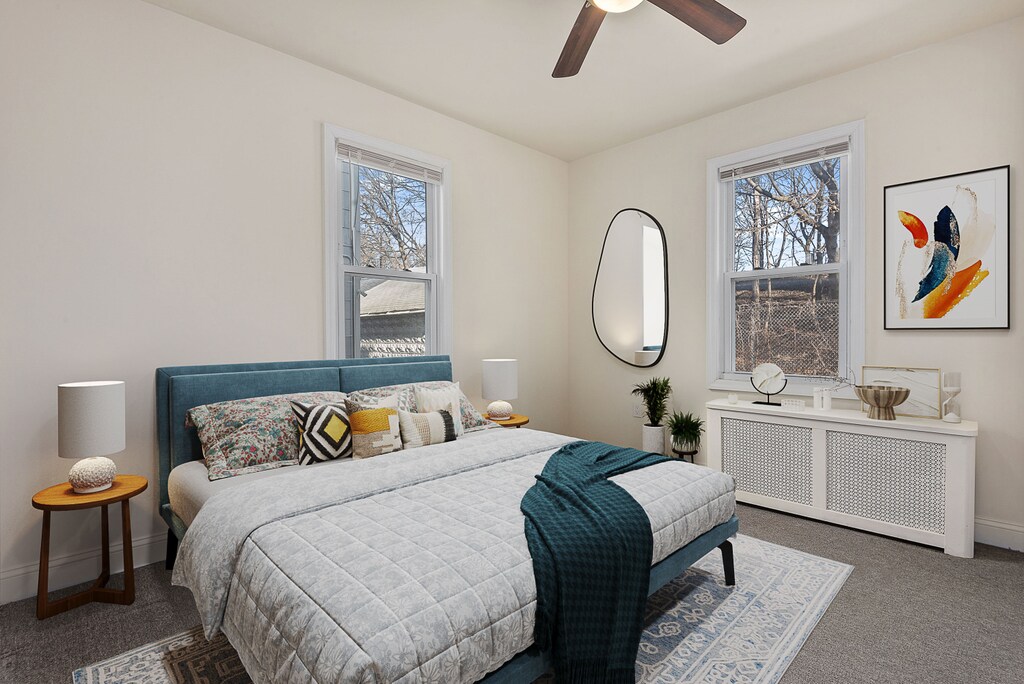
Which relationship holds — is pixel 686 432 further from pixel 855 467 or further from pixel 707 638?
pixel 707 638

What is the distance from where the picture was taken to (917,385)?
305 cm

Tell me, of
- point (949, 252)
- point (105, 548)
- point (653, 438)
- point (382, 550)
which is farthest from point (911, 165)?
point (105, 548)

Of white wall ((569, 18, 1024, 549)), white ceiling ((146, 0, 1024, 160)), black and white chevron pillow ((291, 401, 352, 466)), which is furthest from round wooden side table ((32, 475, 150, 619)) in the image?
white wall ((569, 18, 1024, 549))

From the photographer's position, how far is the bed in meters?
1.22

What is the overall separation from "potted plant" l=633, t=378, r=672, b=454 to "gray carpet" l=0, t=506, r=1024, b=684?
152 centimetres

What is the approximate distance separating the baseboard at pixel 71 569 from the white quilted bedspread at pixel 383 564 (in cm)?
107

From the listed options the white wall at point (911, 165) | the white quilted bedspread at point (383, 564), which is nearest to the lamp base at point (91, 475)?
the white quilted bedspread at point (383, 564)

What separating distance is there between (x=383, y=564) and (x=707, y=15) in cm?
251

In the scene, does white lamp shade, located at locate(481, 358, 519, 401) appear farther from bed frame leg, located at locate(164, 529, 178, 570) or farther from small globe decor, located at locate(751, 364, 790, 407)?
bed frame leg, located at locate(164, 529, 178, 570)

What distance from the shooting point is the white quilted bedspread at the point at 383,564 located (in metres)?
1.21

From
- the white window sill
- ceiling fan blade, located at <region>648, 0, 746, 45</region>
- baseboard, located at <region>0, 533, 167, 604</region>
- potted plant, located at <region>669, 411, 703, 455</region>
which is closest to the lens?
ceiling fan blade, located at <region>648, 0, 746, 45</region>

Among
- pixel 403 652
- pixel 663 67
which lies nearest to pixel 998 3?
pixel 663 67

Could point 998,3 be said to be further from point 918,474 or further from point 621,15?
point 918,474

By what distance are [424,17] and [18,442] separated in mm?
2938
